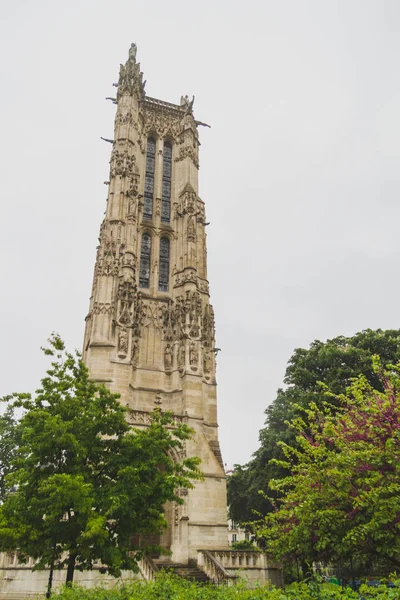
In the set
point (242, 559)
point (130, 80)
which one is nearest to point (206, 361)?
point (242, 559)

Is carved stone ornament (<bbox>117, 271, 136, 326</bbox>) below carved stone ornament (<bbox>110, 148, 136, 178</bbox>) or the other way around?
below

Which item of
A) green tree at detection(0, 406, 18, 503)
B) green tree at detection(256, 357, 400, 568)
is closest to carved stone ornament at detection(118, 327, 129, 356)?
green tree at detection(256, 357, 400, 568)

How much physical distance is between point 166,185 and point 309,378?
16.5m

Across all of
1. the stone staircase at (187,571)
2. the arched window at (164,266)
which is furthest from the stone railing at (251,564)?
the arched window at (164,266)

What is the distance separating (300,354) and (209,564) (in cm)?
1338

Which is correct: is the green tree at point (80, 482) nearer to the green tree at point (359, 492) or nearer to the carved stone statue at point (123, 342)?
the green tree at point (359, 492)

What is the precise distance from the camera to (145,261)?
95.0 feet

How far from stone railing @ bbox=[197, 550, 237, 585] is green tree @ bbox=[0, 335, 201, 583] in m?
5.48

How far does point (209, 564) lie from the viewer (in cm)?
1712

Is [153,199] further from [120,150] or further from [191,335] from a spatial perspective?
[191,335]

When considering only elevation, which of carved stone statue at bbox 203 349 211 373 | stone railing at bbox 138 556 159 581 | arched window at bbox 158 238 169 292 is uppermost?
arched window at bbox 158 238 169 292

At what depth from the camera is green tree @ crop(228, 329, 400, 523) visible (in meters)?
22.9

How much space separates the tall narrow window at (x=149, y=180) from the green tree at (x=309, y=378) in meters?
13.2

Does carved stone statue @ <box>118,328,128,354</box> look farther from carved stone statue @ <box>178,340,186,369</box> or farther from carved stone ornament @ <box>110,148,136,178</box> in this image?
carved stone ornament @ <box>110,148,136,178</box>
